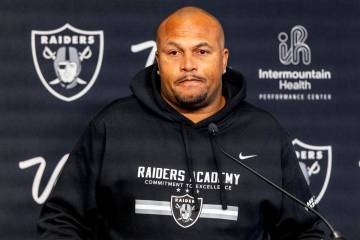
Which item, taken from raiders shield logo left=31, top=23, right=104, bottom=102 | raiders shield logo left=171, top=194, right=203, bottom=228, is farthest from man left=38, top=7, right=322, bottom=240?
raiders shield logo left=31, top=23, right=104, bottom=102

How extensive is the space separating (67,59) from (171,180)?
0.56 m

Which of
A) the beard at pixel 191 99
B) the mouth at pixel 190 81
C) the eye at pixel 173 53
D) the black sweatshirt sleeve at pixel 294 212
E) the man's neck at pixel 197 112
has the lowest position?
the black sweatshirt sleeve at pixel 294 212

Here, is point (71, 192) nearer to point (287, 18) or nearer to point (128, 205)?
point (128, 205)

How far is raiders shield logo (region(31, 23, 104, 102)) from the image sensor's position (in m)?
2.23

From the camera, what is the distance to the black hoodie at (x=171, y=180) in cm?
185

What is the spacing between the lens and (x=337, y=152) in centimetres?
229

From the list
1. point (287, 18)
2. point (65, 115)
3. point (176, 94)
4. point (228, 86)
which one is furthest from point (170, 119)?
point (287, 18)

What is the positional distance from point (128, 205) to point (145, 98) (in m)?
0.28

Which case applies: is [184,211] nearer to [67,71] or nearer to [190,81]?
[190,81]

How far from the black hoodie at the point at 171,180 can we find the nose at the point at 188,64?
0.39 feet

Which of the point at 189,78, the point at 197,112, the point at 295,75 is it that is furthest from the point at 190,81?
the point at 295,75

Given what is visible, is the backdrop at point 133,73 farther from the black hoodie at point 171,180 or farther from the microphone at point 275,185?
the microphone at point 275,185

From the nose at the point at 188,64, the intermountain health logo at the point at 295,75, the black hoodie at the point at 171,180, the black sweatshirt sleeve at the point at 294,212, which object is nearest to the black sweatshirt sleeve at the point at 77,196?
the black hoodie at the point at 171,180

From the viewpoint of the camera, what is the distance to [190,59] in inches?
75.0
